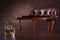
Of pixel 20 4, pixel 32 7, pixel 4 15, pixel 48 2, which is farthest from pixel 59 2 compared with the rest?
pixel 4 15

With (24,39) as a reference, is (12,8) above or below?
above

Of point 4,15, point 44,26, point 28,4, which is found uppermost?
point 28,4

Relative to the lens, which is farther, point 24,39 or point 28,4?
point 28,4

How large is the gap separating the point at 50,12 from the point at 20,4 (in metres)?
1.04

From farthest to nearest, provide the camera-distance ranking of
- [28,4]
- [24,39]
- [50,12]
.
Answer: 1. [28,4]
2. [50,12]
3. [24,39]

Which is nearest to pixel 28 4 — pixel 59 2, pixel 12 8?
pixel 12 8

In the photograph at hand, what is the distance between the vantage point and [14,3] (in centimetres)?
542

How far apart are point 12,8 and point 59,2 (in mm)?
1481

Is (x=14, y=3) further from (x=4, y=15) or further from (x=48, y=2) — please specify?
(x=48, y=2)

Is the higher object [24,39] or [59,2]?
[59,2]

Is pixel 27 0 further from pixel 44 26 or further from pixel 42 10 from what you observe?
pixel 44 26

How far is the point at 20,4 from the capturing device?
5.40 metres

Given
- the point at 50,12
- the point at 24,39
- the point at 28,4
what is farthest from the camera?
the point at 28,4

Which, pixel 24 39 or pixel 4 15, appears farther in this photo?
pixel 4 15
